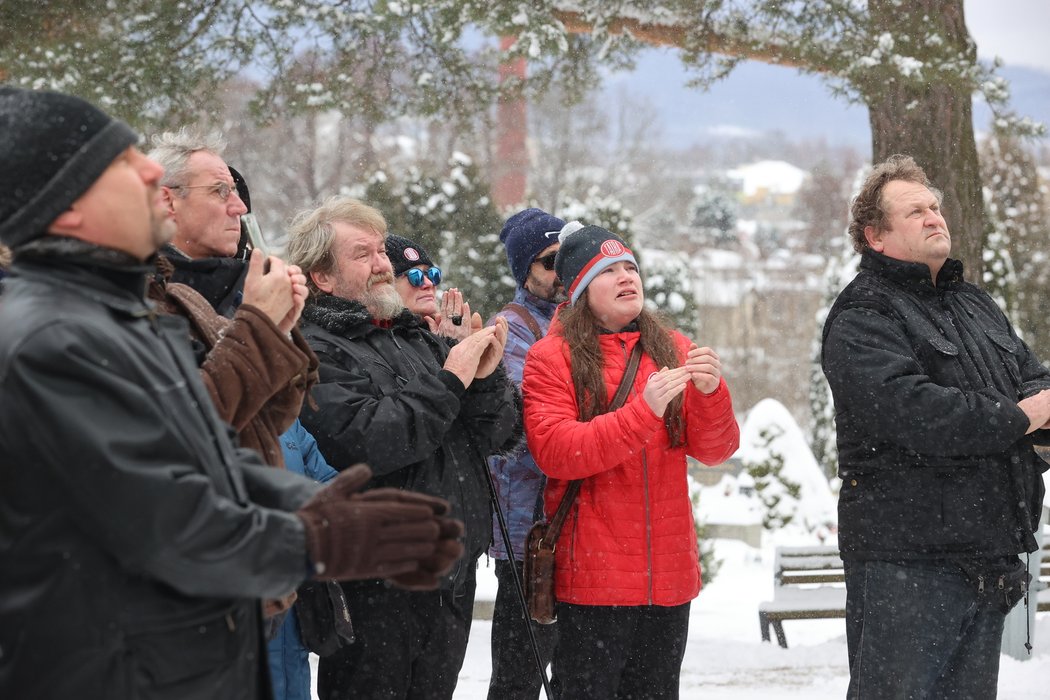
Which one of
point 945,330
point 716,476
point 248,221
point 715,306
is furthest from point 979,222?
point 715,306

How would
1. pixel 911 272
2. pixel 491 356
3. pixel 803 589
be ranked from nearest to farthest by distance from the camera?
pixel 491 356 < pixel 911 272 < pixel 803 589

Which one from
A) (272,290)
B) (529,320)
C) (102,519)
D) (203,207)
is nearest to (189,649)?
(102,519)

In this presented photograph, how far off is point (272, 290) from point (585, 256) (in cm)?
151

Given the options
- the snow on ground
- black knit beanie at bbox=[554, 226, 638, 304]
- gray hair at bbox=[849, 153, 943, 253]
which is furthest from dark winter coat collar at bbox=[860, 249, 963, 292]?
the snow on ground

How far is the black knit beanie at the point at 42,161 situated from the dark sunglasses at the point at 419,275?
7.38ft

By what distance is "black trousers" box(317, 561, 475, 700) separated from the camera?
131 inches

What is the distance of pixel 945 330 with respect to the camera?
3.62m

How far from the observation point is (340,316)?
351 centimetres

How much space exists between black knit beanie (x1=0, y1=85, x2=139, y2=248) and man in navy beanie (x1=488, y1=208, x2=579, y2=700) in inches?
93.8

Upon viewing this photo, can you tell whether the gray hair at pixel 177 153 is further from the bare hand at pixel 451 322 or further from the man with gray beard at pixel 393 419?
the bare hand at pixel 451 322

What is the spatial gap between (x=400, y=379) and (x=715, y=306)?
37.3 m

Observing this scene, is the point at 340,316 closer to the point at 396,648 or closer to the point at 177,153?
the point at 177,153

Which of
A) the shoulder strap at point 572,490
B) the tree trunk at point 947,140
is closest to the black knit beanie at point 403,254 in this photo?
the shoulder strap at point 572,490

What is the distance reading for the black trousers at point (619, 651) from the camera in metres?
3.59
